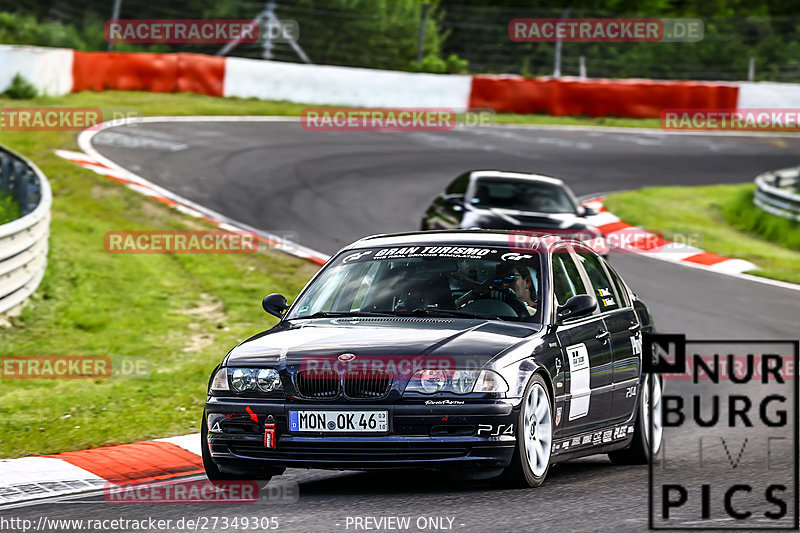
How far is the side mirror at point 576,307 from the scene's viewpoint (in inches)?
298

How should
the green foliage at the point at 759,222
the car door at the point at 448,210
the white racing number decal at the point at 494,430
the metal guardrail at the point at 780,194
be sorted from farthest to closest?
the metal guardrail at the point at 780,194, the green foliage at the point at 759,222, the car door at the point at 448,210, the white racing number decal at the point at 494,430

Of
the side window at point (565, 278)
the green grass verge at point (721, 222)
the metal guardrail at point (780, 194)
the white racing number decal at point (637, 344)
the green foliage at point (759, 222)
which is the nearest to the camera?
the side window at point (565, 278)

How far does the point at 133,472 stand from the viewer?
8008 mm

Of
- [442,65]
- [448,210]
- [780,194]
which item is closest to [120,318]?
[448,210]

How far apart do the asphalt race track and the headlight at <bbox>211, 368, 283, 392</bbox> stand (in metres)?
0.60

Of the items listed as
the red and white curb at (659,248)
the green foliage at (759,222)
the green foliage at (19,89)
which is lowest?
the green foliage at (759,222)

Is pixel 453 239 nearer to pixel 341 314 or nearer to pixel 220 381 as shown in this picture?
pixel 341 314

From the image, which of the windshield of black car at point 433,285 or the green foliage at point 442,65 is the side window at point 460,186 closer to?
the windshield of black car at point 433,285

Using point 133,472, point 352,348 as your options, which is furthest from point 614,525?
point 133,472

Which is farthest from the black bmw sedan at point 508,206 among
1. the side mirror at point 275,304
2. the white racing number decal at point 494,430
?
the white racing number decal at point 494,430

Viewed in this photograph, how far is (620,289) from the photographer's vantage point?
8938mm

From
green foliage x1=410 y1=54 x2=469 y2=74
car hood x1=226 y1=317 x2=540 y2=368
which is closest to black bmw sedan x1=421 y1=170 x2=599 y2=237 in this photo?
car hood x1=226 y1=317 x2=540 y2=368

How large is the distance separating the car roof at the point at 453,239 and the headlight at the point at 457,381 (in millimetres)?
1540

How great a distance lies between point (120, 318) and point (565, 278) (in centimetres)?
681
